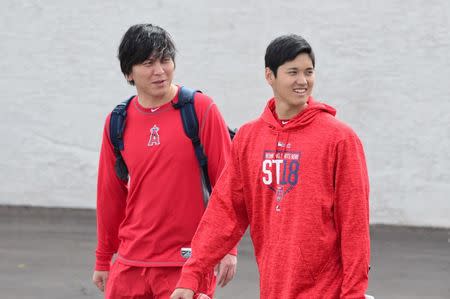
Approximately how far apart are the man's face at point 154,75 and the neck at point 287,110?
87 centimetres

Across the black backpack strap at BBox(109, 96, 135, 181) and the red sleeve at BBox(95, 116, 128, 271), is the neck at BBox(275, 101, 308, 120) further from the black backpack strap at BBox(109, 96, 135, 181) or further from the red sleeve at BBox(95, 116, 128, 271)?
the red sleeve at BBox(95, 116, 128, 271)

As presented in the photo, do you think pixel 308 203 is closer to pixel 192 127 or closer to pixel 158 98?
pixel 192 127

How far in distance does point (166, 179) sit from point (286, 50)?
3.31 ft

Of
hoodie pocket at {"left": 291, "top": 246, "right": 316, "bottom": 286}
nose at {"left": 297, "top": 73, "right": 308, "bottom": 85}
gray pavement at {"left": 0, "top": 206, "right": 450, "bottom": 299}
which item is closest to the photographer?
hoodie pocket at {"left": 291, "top": 246, "right": 316, "bottom": 286}

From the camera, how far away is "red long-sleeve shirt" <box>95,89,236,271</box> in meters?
4.39

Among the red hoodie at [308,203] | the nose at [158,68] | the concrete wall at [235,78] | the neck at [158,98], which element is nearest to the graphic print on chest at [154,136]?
the neck at [158,98]

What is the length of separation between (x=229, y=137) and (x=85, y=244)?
6071 millimetres

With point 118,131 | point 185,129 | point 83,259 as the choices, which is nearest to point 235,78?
point 83,259

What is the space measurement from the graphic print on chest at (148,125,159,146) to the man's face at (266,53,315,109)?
0.90m

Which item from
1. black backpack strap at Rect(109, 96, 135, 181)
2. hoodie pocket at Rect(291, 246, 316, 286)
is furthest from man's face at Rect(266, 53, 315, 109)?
black backpack strap at Rect(109, 96, 135, 181)

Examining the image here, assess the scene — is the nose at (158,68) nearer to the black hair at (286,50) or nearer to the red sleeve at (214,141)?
the red sleeve at (214,141)

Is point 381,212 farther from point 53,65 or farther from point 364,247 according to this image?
point 364,247

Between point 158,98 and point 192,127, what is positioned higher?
point 158,98

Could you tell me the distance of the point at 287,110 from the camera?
3.70m
